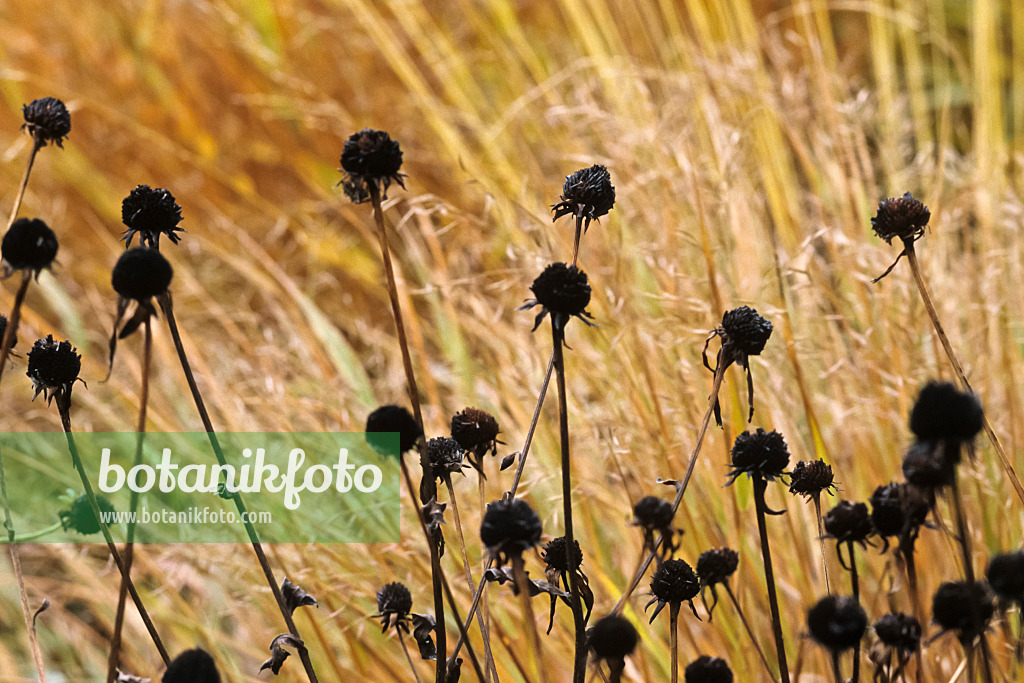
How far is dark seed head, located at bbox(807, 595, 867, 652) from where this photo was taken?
429 millimetres

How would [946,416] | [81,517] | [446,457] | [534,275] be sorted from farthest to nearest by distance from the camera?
[534,275] → [81,517] → [446,457] → [946,416]

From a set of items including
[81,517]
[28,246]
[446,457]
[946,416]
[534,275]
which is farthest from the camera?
[534,275]

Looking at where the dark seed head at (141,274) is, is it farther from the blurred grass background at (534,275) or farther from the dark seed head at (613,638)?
the dark seed head at (613,638)

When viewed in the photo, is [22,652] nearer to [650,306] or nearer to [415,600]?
[415,600]

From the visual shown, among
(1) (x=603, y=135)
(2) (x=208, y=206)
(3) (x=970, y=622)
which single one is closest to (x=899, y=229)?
(3) (x=970, y=622)

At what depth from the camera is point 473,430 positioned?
572 millimetres

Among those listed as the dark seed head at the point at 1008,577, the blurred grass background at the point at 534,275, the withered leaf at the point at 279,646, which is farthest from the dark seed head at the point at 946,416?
the withered leaf at the point at 279,646

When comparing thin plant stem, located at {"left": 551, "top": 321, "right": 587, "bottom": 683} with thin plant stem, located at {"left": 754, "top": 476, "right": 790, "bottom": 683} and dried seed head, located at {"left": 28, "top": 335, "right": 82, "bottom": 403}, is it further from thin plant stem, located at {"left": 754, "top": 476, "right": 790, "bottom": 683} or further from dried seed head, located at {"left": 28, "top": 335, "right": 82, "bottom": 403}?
dried seed head, located at {"left": 28, "top": 335, "right": 82, "bottom": 403}

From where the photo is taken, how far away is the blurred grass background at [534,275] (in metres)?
1.00

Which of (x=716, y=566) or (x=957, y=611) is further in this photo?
(x=716, y=566)

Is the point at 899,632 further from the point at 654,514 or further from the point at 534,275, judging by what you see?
the point at 534,275

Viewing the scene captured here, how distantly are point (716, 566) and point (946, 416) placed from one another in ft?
0.77

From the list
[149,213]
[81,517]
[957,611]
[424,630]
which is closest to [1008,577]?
[957,611]

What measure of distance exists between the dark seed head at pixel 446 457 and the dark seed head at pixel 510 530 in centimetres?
11
